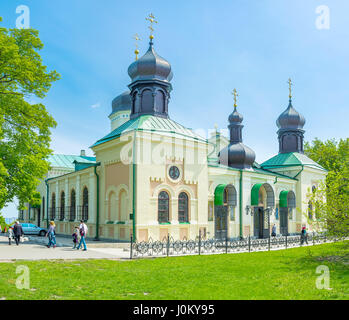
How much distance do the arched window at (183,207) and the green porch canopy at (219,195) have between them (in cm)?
308

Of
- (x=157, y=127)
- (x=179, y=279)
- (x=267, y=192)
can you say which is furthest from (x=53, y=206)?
(x=179, y=279)

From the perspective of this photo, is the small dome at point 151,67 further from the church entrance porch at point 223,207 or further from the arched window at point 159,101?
the church entrance porch at point 223,207

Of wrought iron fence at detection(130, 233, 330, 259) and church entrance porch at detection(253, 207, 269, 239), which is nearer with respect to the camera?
wrought iron fence at detection(130, 233, 330, 259)

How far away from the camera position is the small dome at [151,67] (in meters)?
21.0

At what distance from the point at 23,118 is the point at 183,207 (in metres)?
9.13

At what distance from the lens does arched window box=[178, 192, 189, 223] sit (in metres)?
19.0

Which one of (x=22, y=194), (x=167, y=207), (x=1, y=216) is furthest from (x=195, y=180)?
(x=1, y=216)

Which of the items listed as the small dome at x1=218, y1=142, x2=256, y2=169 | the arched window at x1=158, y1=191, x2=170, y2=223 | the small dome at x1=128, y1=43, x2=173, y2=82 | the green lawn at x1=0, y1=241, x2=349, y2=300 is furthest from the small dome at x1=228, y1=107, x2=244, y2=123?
the green lawn at x1=0, y1=241, x2=349, y2=300

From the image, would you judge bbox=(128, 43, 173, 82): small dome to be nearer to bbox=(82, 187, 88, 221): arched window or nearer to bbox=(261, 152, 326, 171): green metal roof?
bbox=(82, 187, 88, 221): arched window

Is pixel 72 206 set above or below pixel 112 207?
below

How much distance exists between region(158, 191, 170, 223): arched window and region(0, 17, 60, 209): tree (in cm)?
A: 584

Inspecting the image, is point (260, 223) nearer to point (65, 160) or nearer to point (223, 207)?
point (223, 207)

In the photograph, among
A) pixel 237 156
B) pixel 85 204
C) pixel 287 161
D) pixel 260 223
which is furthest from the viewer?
pixel 287 161

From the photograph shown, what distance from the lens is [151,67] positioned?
20969mm
